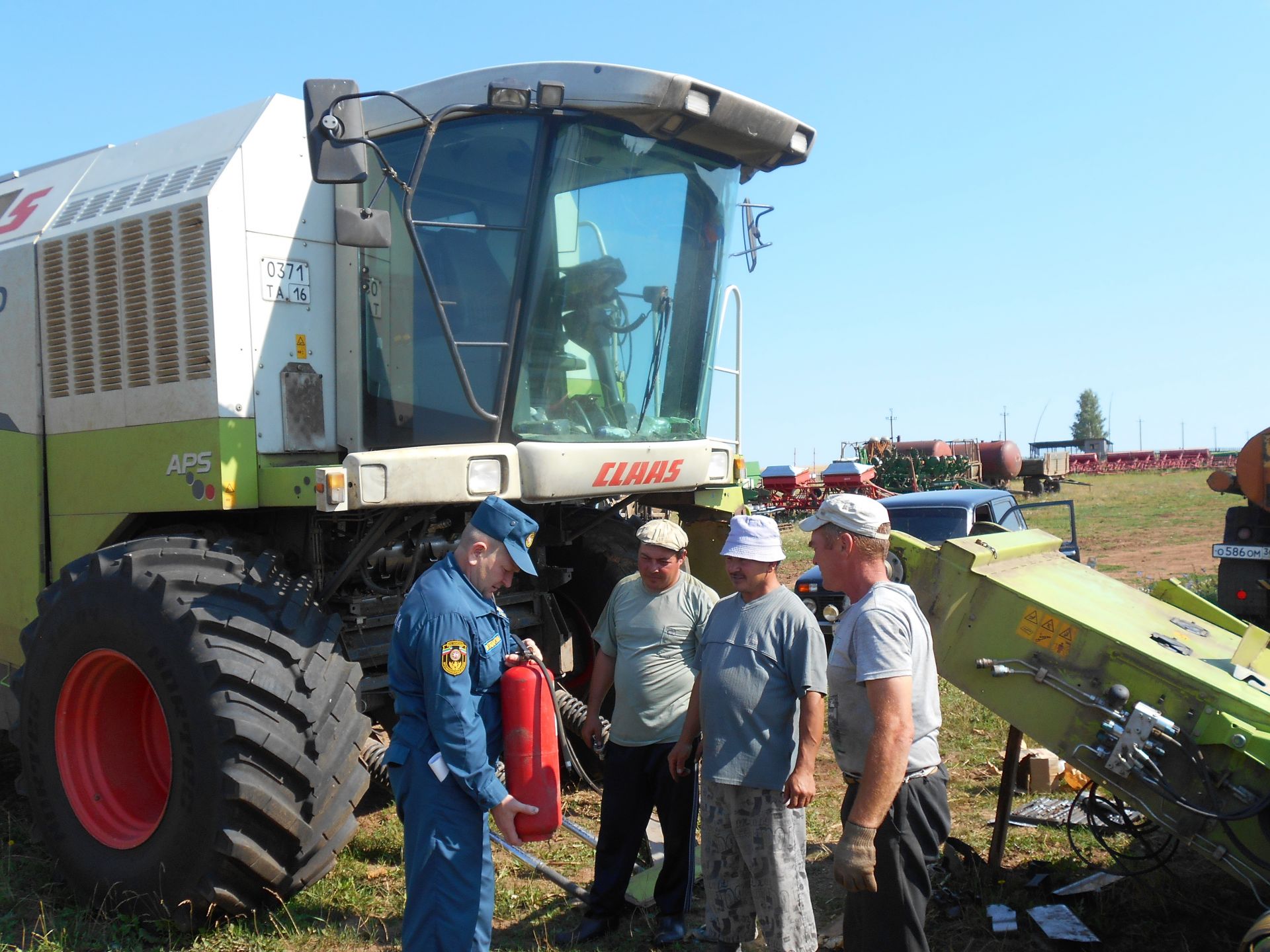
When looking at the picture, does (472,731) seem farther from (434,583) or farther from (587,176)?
(587,176)

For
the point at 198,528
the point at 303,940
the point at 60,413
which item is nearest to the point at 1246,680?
the point at 303,940

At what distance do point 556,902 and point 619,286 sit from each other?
2.90 m

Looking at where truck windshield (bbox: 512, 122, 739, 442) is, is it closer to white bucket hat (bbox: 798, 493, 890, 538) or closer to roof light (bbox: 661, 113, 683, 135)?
roof light (bbox: 661, 113, 683, 135)

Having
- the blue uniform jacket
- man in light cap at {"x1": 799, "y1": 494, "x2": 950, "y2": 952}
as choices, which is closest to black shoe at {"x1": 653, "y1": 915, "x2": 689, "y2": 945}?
man in light cap at {"x1": 799, "y1": 494, "x2": 950, "y2": 952}

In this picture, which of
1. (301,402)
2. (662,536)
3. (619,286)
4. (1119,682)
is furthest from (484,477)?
(1119,682)

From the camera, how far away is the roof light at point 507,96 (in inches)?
185

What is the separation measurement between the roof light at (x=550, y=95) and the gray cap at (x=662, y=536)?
1.92m

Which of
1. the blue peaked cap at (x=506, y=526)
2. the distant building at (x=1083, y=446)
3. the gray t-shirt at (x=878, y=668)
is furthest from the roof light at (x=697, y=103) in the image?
the distant building at (x=1083, y=446)

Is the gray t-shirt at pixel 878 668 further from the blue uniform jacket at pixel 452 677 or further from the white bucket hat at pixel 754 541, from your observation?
the blue uniform jacket at pixel 452 677

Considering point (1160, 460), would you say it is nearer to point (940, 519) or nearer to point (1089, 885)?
point (940, 519)

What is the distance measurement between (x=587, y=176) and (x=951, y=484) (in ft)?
90.0

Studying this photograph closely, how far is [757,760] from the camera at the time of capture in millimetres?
3814

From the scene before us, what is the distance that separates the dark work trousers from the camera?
3.22 m

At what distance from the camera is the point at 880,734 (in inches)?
121
